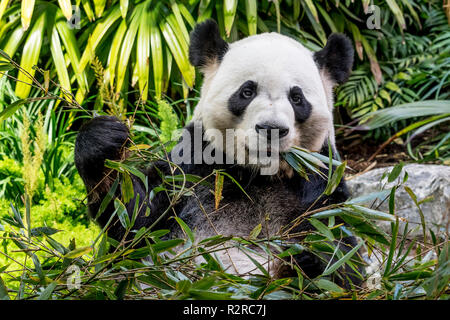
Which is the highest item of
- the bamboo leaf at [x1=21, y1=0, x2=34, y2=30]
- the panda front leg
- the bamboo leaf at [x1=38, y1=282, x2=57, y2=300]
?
the bamboo leaf at [x1=21, y1=0, x2=34, y2=30]

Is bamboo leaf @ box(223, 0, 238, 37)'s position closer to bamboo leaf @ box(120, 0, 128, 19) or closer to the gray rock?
bamboo leaf @ box(120, 0, 128, 19)

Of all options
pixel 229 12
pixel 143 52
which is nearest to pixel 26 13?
pixel 143 52

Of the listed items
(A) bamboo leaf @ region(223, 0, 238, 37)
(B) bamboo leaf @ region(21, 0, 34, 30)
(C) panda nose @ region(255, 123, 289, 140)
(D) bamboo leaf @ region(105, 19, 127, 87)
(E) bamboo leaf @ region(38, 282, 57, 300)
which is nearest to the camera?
(E) bamboo leaf @ region(38, 282, 57, 300)

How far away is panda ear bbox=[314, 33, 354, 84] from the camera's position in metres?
2.96

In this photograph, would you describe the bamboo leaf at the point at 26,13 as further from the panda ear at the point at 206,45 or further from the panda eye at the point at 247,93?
the panda eye at the point at 247,93

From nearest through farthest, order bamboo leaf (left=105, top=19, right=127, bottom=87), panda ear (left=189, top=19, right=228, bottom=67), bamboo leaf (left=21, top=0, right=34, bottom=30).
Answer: panda ear (left=189, top=19, right=228, bottom=67) < bamboo leaf (left=21, top=0, right=34, bottom=30) < bamboo leaf (left=105, top=19, right=127, bottom=87)

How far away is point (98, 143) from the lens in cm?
257

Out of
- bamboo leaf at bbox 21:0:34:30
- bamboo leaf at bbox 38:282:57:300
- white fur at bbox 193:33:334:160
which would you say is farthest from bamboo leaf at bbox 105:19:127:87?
bamboo leaf at bbox 38:282:57:300

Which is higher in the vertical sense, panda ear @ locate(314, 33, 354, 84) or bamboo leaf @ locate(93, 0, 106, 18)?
bamboo leaf @ locate(93, 0, 106, 18)

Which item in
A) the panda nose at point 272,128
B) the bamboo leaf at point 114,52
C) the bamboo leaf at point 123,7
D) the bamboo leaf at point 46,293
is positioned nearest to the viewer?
the bamboo leaf at point 46,293

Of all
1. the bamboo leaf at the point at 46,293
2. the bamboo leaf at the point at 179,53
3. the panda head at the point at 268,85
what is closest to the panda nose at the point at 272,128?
the panda head at the point at 268,85

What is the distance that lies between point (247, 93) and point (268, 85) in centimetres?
12

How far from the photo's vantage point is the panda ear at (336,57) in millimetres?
2965
